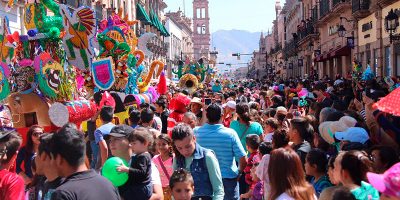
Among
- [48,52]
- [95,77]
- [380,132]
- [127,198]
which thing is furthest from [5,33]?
[380,132]

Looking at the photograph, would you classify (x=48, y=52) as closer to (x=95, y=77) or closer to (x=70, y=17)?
(x=70, y=17)

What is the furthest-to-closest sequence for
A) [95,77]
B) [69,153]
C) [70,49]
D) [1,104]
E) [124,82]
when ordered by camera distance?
[124,82], [95,77], [70,49], [1,104], [69,153]

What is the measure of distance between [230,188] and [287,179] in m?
2.34

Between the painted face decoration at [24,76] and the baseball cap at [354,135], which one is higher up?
the painted face decoration at [24,76]

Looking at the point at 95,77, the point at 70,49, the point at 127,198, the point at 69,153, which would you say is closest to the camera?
the point at 69,153

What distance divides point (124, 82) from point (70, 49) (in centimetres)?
283

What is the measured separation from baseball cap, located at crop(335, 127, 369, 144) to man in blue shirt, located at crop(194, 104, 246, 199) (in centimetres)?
109

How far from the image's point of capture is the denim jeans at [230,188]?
6.15 m

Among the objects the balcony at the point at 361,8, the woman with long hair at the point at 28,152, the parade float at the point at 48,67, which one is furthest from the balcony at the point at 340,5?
the woman with long hair at the point at 28,152

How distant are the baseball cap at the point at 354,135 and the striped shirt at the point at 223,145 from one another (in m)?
1.09

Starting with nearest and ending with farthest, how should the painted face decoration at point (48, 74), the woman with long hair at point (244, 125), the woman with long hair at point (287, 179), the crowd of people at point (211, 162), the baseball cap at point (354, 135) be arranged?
the crowd of people at point (211, 162) < the woman with long hair at point (287, 179) < the baseball cap at point (354, 135) < the woman with long hair at point (244, 125) < the painted face decoration at point (48, 74)

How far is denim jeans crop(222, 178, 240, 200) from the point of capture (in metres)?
6.15

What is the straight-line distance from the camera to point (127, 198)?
16.0ft

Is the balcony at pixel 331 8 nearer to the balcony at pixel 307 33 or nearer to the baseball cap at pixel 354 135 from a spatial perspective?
the balcony at pixel 307 33
